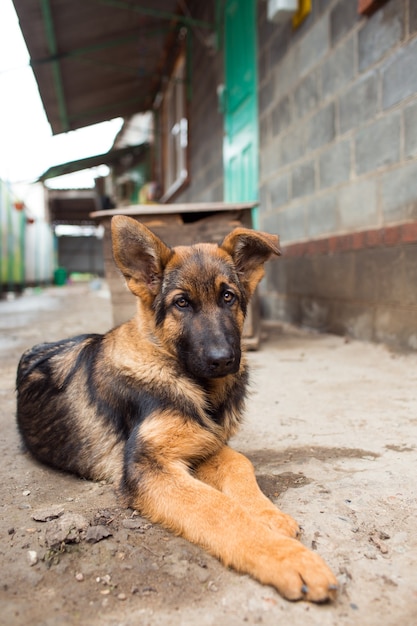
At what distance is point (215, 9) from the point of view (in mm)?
10102

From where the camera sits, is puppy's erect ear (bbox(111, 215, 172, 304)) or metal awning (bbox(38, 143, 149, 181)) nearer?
puppy's erect ear (bbox(111, 215, 172, 304))

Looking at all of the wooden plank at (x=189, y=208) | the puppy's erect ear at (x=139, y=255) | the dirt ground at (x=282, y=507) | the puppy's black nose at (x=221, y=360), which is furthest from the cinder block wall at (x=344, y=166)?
the puppy's black nose at (x=221, y=360)

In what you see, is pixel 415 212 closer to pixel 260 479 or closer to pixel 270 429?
pixel 270 429

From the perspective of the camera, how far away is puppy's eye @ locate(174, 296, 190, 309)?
7.77ft

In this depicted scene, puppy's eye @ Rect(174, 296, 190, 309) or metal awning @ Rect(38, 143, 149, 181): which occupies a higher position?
metal awning @ Rect(38, 143, 149, 181)

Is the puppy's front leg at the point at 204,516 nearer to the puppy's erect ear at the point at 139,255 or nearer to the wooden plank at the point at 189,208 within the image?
the puppy's erect ear at the point at 139,255

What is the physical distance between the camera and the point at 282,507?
2000 mm

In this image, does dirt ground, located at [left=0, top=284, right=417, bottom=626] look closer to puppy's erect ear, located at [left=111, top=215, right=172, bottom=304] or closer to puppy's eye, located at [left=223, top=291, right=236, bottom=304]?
puppy's eye, located at [left=223, top=291, right=236, bottom=304]

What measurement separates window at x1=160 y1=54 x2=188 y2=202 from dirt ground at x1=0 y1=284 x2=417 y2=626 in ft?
36.1

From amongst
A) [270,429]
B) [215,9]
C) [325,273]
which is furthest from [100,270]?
[270,429]

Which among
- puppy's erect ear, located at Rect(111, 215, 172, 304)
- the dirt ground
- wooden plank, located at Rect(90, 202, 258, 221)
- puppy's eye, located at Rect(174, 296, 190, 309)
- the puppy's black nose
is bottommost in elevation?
the dirt ground

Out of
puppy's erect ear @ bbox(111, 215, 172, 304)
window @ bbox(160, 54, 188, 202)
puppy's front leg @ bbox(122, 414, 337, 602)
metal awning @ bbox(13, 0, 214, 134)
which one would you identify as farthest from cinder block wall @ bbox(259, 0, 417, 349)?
window @ bbox(160, 54, 188, 202)

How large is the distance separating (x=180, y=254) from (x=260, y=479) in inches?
43.7

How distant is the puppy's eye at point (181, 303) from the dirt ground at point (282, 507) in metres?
0.84
